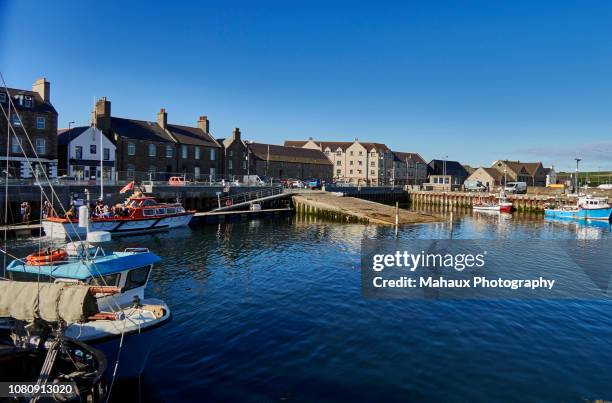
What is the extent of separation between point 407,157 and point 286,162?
53777 mm

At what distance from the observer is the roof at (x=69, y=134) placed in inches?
2444

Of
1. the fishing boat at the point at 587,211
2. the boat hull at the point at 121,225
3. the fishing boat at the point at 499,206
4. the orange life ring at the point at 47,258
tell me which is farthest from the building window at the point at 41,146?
the fishing boat at the point at 587,211

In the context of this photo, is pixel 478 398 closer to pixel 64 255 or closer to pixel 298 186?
pixel 64 255

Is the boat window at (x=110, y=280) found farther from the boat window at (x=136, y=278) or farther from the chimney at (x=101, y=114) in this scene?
the chimney at (x=101, y=114)

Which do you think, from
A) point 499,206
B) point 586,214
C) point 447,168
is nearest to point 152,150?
point 499,206

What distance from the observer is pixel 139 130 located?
6962 cm

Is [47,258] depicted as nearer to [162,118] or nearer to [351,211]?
[351,211]

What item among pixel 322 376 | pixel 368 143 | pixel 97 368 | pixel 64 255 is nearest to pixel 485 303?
pixel 322 376

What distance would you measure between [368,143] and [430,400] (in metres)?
120

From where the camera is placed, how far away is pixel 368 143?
12838 centimetres

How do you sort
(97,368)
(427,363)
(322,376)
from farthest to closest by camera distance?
(427,363) < (322,376) < (97,368)

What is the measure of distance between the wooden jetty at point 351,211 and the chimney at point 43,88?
3692 centimetres

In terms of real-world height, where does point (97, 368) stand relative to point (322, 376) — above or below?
above

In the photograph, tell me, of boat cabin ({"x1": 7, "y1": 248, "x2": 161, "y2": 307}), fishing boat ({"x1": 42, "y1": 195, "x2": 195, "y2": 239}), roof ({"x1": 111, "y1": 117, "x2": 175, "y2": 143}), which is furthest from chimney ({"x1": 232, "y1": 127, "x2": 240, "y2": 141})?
boat cabin ({"x1": 7, "y1": 248, "x2": 161, "y2": 307})
